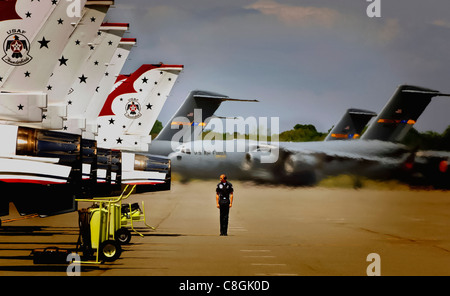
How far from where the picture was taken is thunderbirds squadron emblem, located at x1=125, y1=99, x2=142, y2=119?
27.8 meters

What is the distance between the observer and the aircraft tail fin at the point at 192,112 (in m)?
42.6

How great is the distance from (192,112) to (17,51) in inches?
1128

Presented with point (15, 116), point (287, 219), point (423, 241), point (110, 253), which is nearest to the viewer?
point (110, 253)

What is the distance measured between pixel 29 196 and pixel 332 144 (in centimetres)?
3333

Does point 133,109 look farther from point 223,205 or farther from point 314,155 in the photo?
point 314,155

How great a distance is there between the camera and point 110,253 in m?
12.2

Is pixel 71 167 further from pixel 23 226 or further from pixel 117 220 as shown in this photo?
pixel 23 226

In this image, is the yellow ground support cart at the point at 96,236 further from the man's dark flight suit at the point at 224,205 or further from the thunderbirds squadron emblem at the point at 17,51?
the man's dark flight suit at the point at 224,205

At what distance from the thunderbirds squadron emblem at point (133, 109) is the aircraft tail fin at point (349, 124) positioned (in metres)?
28.3

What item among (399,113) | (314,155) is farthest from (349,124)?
(314,155)

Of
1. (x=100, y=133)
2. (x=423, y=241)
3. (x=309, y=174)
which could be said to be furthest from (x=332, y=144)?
(x=423, y=241)

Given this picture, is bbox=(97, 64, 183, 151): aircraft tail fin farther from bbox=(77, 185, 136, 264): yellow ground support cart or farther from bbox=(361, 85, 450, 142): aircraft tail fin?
bbox=(361, 85, 450, 142): aircraft tail fin

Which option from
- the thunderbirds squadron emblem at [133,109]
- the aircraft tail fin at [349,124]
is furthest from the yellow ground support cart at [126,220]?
the aircraft tail fin at [349,124]

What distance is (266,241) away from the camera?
52.6ft
